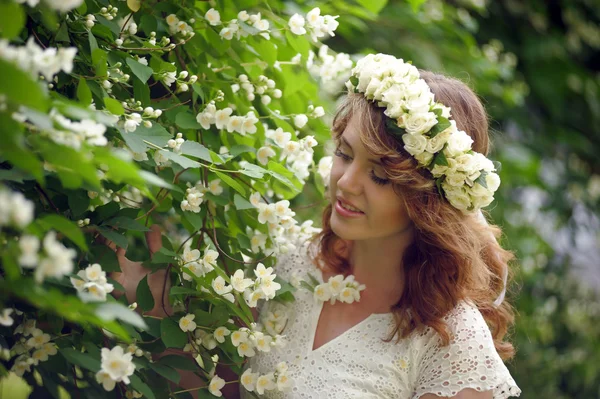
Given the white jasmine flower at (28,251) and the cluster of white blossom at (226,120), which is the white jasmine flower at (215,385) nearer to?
the cluster of white blossom at (226,120)

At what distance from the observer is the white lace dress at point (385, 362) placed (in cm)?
197

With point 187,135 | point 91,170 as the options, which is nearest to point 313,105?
point 187,135

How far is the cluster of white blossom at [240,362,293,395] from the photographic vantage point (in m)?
1.90

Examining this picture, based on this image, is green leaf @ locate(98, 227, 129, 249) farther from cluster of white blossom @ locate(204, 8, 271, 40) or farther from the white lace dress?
the white lace dress

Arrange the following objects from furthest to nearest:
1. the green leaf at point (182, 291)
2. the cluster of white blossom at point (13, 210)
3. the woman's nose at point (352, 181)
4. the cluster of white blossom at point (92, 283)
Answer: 1. the woman's nose at point (352, 181)
2. the green leaf at point (182, 291)
3. the cluster of white blossom at point (92, 283)
4. the cluster of white blossom at point (13, 210)

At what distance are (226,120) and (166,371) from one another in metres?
0.64

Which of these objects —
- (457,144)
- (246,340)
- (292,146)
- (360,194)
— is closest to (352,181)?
(360,194)

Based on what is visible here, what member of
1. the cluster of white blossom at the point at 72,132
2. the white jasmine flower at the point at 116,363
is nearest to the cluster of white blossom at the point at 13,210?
the cluster of white blossom at the point at 72,132

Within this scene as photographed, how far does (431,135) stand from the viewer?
1907 millimetres

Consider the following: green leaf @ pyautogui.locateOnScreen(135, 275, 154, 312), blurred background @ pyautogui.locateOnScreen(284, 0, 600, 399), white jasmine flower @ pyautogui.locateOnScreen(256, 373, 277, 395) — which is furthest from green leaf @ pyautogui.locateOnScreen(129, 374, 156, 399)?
blurred background @ pyautogui.locateOnScreen(284, 0, 600, 399)

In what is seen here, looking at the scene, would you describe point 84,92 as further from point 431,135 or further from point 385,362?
point 385,362

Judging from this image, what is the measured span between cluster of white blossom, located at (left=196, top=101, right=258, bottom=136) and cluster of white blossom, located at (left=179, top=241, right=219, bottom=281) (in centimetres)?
32

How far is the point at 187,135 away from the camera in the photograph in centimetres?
188

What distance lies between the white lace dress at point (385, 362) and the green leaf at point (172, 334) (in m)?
0.44
